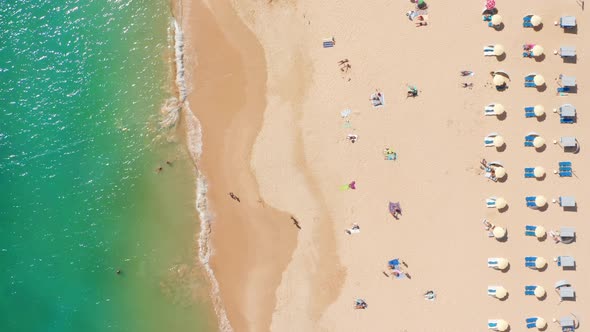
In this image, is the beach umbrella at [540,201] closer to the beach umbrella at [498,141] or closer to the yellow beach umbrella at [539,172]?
the yellow beach umbrella at [539,172]

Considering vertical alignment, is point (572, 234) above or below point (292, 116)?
below

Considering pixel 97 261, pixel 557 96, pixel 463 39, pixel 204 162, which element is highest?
pixel 463 39

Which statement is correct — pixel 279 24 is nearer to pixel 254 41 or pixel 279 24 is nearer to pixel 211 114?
pixel 254 41

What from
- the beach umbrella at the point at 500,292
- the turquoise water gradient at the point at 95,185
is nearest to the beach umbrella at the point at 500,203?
the beach umbrella at the point at 500,292

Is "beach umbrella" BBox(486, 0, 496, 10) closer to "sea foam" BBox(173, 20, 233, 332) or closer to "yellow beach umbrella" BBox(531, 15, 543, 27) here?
"yellow beach umbrella" BBox(531, 15, 543, 27)

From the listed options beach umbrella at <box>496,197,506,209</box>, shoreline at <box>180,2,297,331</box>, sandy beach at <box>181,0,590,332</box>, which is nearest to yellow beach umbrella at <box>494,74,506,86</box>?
sandy beach at <box>181,0,590,332</box>

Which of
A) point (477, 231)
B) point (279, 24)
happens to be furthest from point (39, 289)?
point (477, 231)

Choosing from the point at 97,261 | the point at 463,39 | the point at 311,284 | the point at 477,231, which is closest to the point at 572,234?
the point at 477,231
